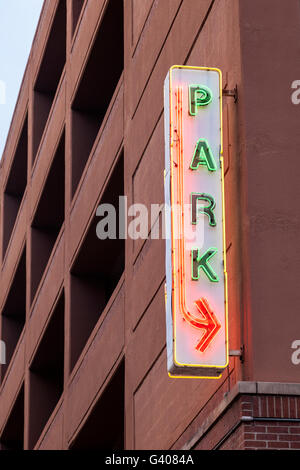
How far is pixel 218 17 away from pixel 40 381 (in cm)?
1749

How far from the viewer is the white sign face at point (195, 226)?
1375 cm

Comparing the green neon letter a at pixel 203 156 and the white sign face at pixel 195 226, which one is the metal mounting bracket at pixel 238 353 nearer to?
the white sign face at pixel 195 226

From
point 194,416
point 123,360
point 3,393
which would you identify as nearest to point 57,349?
point 3,393

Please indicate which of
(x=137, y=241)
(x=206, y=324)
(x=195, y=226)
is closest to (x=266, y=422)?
(x=206, y=324)

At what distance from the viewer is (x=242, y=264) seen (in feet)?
46.1

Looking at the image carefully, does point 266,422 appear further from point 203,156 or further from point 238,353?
point 203,156

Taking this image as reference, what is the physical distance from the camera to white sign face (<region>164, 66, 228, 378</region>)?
541 inches

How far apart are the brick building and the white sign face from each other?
0.27m

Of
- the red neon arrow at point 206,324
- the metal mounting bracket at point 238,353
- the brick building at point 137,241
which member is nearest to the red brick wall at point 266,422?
the brick building at point 137,241

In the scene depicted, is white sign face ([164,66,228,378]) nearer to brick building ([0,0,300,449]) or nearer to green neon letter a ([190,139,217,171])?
green neon letter a ([190,139,217,171])

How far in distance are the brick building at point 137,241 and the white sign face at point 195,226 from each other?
266mm
